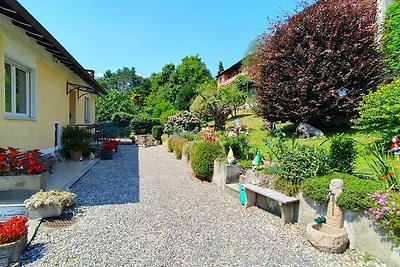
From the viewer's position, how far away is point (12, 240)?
2938mm

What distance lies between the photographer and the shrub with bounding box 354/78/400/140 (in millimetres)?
6199

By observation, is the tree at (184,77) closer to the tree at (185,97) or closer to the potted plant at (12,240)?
Result: the tree at (185,97)

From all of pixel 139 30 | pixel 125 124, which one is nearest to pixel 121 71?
pixel 125 124

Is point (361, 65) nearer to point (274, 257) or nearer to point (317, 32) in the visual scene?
point (317, 32)

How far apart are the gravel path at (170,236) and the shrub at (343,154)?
1234 mm

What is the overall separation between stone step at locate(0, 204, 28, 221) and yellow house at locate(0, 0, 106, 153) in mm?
2125

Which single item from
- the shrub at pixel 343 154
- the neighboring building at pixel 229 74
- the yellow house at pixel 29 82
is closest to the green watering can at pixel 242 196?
the shrub at pixel 343 154

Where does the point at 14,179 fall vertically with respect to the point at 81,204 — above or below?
above

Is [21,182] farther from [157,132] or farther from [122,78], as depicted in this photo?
[122,78]

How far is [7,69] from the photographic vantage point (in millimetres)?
6152

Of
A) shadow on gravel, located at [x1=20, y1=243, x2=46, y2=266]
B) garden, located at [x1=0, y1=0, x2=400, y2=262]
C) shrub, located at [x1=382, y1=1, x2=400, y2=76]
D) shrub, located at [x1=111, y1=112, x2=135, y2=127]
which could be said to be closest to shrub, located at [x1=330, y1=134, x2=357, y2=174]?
garden, located at [x1=0, y1=0, x2=400, y2=262]

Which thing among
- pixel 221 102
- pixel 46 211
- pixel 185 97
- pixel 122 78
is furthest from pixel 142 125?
pixel 122 78

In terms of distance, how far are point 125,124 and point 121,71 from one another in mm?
48670

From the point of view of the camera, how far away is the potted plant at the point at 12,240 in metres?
2.86
